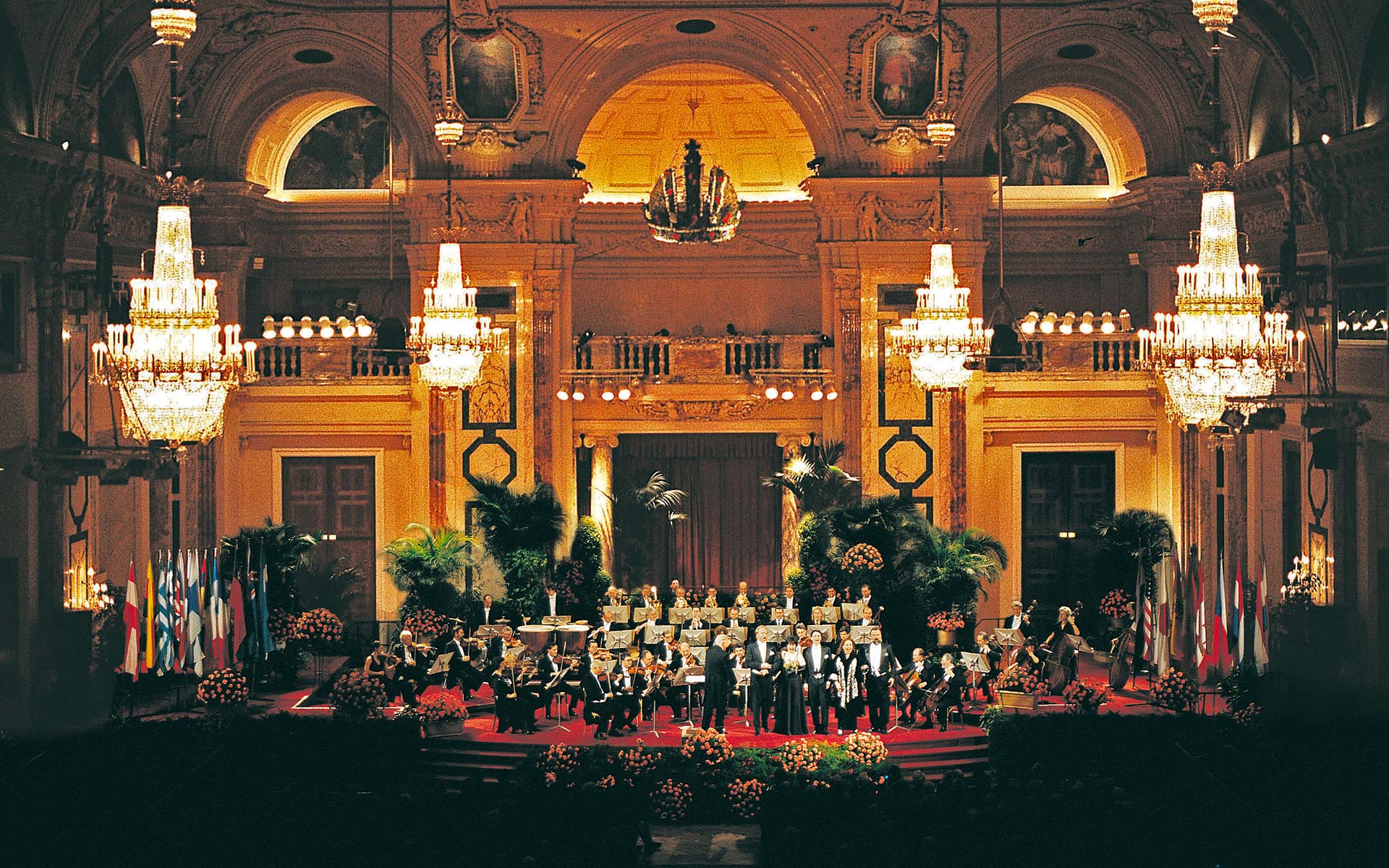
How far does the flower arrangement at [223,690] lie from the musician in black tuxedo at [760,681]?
5816mm

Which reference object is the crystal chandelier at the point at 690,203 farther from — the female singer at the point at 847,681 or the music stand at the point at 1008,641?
the music stand at the point at 1008,641

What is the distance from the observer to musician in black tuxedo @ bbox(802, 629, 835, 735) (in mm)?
19484

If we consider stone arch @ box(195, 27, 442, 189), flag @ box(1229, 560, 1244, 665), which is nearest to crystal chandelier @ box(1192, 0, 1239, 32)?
flag @ box(1229, 560, 1244, 665)

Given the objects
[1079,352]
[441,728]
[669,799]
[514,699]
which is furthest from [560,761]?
[1079,352]

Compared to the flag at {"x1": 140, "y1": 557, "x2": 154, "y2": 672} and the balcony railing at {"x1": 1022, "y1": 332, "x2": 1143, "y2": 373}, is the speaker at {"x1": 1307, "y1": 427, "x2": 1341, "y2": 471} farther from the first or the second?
the flag at {"x1": 140, "y1": 557, "x2": 154, "y2": 672}

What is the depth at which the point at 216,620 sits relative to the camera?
19.6m

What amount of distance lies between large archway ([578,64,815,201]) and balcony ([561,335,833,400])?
3.40m

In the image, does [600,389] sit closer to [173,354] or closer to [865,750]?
[865,750]

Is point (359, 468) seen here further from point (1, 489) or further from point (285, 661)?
point (1, 489)

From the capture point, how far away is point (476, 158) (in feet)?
83.0

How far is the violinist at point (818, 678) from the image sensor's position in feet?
63.9

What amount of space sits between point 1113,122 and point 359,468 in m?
13.2

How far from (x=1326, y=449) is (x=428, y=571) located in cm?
1171

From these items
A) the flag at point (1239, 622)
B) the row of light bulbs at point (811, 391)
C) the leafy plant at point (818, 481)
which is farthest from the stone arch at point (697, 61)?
the flag at point (1239, 622)
